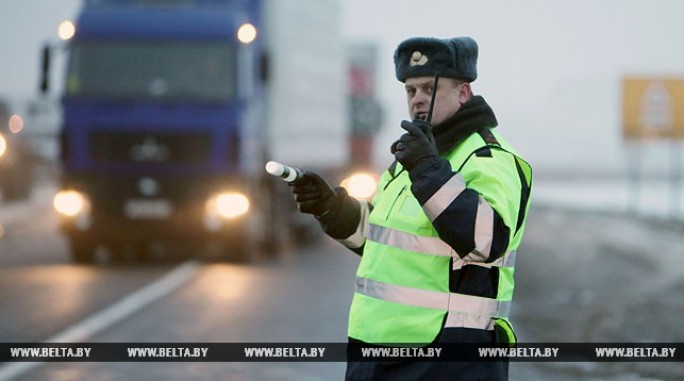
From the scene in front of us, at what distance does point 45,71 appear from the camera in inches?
701

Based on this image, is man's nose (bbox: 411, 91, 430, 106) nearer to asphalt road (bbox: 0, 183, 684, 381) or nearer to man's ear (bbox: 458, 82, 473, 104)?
man's ear (bbox: 458, 82, 473, 104)

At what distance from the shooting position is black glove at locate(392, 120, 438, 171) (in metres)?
4.15

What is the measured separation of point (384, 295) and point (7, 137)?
29593 millimetres

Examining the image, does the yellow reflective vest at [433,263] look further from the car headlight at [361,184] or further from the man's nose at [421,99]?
the car headlight at [361,184]

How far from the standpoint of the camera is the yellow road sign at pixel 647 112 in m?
30.7

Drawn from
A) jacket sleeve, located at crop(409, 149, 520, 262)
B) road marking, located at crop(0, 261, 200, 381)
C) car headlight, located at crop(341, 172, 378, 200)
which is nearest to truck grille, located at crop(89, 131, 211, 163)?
road marking, located at crop(0, 261, 200, 381)

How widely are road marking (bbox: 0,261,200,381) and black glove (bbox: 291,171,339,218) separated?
4.97 metres

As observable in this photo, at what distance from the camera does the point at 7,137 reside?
33.0m

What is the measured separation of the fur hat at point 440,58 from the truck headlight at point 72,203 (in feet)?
47.1

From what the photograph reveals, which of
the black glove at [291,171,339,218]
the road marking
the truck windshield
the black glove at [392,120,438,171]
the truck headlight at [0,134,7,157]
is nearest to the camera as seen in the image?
the black glove at [392,120,438,171]

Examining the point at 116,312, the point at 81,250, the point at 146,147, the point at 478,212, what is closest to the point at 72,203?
the point at 81,250

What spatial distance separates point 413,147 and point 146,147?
14.5 metres

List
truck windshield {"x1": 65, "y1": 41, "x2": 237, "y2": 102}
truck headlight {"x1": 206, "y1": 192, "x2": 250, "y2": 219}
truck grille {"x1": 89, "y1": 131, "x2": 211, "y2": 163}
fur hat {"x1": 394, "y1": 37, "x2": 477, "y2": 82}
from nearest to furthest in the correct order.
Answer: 1. fur hat {"x1": 394, "y1": 37, "x2": 477, "y2": 82}
2. truck windshield {"x1": 65, "y1": 41, "x2": 237, "y2": 102}
3. truck grille {"x1": 89, "y1": 131, "x2": 211, "y2": 163}
4. truck headlight {"x1": 206, "y1": 192, "x2": 250, "y2": 219}

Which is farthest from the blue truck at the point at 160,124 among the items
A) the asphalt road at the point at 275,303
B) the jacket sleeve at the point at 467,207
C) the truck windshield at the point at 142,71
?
the jacket sleeve at the point at 467,207
